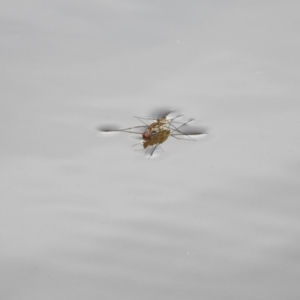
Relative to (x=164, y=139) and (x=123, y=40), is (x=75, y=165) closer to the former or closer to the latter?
(x=164, y=139)

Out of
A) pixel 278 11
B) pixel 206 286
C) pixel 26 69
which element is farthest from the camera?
pixel 278 11

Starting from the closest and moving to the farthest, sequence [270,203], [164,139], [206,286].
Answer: [206,286]
[270,203]
[164,139]

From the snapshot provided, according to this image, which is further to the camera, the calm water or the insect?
the insect

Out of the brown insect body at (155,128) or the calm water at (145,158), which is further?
the brown insect body at (155,128)

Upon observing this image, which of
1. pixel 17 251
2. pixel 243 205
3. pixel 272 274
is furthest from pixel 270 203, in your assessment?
pixel 17 251

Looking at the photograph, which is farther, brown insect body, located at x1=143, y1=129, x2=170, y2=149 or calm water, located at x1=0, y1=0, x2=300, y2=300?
brown insect body, located at x1=143, y1=129, x2=170, y2=149

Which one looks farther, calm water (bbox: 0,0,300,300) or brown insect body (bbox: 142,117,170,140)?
brown insect body (bbox: 142,117,170,140)

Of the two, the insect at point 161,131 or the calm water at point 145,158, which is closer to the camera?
the calm water at point 145,158

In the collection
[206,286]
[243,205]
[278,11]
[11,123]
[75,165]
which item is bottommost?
[206,286]
